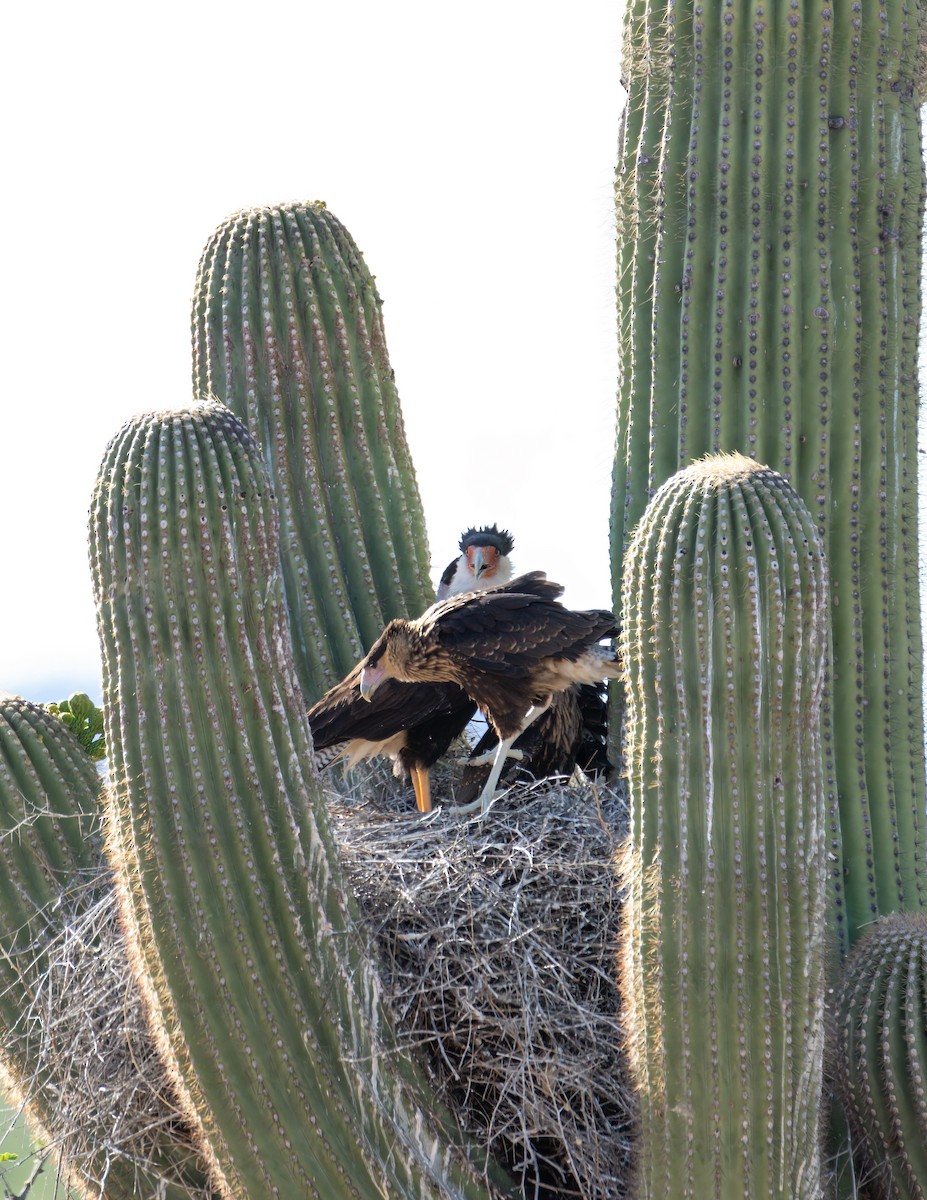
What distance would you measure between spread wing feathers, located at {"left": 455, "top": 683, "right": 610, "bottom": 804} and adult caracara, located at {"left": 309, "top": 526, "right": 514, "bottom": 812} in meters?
0.16

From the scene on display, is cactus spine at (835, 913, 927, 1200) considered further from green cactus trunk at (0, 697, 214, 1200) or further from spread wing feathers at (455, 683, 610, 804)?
green cactus trunk at (0, 697, 214, 1200)

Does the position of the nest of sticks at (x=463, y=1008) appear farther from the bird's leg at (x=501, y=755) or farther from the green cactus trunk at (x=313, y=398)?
the green cactus trunk at (x=313, y=398)

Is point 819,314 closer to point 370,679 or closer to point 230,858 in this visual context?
point 370,679

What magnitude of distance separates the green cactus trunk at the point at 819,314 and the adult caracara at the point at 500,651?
0.52m

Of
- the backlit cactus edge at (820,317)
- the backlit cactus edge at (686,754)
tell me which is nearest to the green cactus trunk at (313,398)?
the backlit cactus edge at (820,317)

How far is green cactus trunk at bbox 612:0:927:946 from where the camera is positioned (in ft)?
18.3

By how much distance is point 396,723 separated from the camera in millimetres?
6398

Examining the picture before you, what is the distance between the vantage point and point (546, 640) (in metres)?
6.04

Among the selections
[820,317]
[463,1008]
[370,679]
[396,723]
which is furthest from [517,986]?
[820,317]

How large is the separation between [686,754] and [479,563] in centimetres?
354

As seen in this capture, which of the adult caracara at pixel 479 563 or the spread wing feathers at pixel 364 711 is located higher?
the adult caracara at pixel 479 563

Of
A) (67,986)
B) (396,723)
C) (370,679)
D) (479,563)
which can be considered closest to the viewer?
(67,986)

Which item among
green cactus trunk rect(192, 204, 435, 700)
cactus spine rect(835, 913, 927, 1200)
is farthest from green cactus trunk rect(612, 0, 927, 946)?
green cactus trunk rect(192, 204, 435, 700)

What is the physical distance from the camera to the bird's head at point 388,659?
5.97 meters
